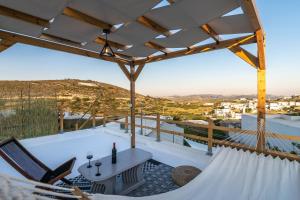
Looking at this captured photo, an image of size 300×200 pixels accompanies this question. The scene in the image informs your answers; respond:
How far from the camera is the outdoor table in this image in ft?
7.84

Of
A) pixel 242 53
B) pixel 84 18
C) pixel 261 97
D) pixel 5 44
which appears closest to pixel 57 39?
pixel 5 44

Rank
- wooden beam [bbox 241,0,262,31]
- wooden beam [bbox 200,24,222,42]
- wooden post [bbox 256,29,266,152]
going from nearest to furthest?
wooden beam [bbox 241,0,262,31]
wooden beam [bbox 200,24,222,42]
wooden post [bbox 256,29,266,152]

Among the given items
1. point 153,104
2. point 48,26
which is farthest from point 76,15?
point 153,104

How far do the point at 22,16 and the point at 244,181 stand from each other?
3.00m

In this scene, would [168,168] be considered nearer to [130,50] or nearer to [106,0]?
[130,50]

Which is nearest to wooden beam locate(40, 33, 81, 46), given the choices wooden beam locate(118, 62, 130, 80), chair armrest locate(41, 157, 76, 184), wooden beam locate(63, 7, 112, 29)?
wooden beam locate(63, 7, 112, 29)

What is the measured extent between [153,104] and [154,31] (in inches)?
194

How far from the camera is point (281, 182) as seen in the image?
1740 millimetres

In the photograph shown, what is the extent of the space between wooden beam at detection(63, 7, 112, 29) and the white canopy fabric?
51mm

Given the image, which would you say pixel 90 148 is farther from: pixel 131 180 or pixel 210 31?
pixel 210 31

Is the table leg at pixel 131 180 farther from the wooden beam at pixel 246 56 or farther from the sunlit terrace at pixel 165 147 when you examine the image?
the wooden beam at pixel 246 56

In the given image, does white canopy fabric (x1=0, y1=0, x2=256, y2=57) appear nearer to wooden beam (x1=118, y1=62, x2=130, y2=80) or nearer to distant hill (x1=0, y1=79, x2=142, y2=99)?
wooden beam (x1=118, y1=62, x2=130, y2=80)

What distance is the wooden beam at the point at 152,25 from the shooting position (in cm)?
206

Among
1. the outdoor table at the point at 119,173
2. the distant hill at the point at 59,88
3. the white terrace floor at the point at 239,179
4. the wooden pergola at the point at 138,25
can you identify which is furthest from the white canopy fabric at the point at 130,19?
the distant hill at the point at 59,88
